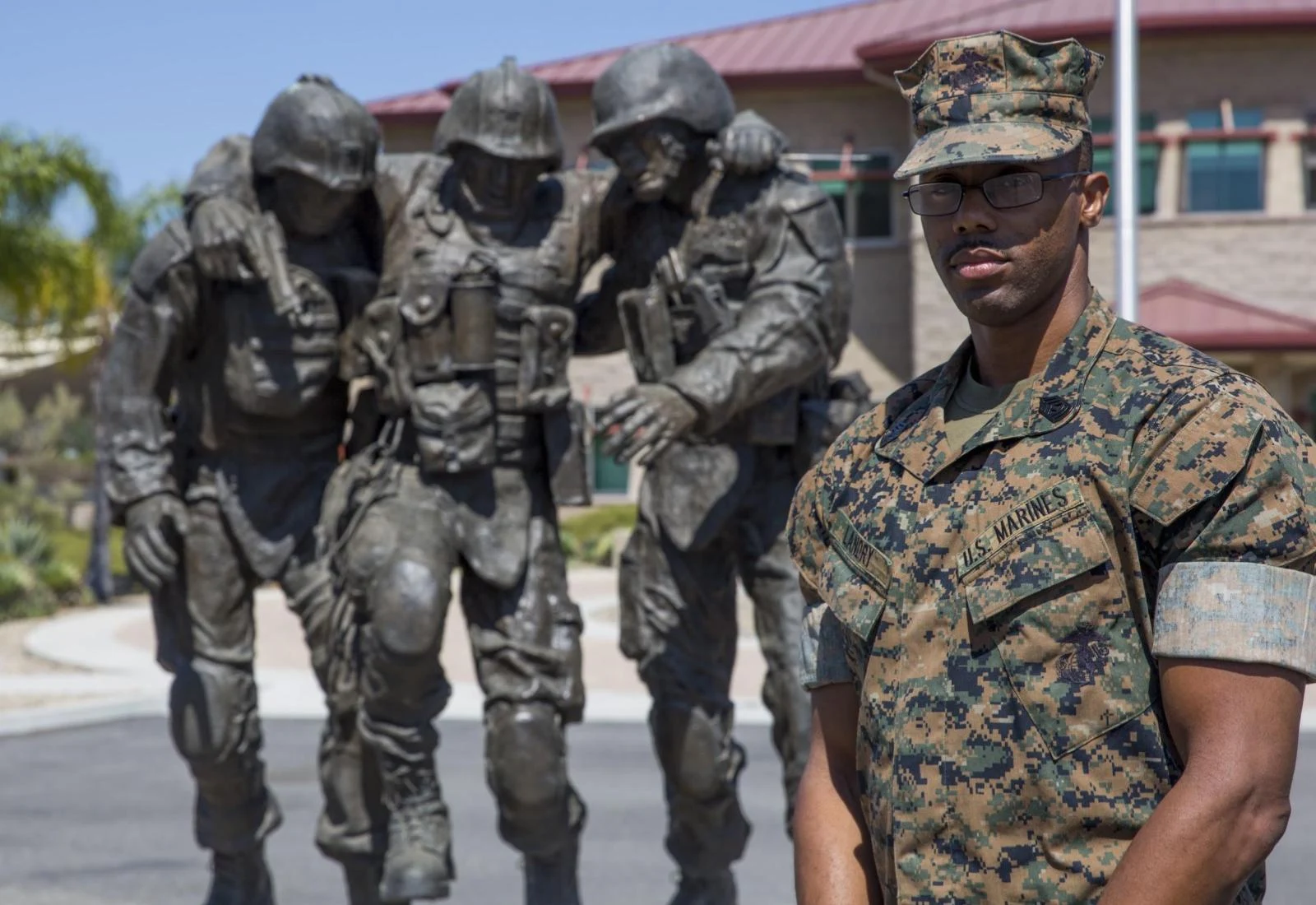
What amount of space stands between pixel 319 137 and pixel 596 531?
19.0 meters

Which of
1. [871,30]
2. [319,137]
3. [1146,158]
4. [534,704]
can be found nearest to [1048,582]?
[534,704]

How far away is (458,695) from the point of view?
43.2ft

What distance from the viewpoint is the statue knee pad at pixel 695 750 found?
5883 mm

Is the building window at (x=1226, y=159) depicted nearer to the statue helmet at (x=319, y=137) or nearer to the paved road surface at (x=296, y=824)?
the paved road surface at (x=296, y=824)

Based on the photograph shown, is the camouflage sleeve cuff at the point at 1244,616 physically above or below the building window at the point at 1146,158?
below

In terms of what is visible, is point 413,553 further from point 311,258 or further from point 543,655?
point 311,258

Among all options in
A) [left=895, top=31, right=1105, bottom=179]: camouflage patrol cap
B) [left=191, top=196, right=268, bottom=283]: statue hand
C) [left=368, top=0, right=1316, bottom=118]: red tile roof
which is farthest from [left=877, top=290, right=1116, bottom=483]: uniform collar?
[left=368, top=0, right=1316, bottom=118]: red tile roof

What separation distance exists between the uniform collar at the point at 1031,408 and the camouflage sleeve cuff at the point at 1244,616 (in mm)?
271

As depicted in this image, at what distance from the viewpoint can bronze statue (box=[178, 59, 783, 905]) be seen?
5531mm

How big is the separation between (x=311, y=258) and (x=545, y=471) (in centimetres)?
100

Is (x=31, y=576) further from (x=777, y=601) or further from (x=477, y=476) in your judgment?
(x=777, y=601)

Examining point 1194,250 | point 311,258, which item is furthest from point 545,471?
point 1194,250

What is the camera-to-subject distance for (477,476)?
228 inches

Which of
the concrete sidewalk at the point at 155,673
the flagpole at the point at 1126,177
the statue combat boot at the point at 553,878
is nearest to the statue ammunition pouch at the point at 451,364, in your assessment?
the statue combat boot at the point at 553,878
